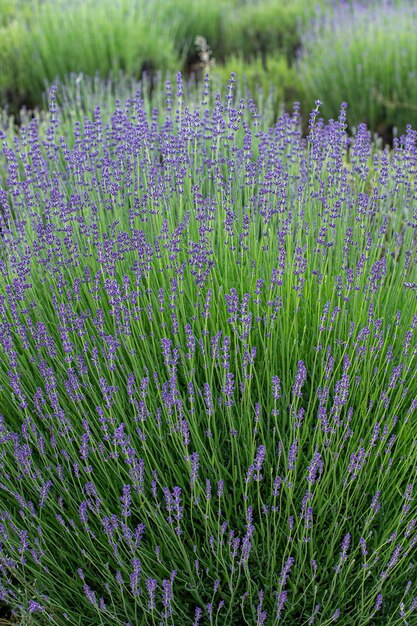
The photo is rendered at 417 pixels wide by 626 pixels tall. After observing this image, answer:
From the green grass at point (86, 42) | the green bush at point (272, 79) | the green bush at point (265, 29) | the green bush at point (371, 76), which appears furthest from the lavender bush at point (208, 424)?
the green bush at point (265, 29)

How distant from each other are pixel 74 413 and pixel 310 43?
5.59 metres

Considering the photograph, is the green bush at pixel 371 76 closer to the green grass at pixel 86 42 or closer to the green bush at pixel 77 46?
the green grass at pixel 86 42

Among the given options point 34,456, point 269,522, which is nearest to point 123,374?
point 34,456

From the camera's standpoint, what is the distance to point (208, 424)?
6.95ft

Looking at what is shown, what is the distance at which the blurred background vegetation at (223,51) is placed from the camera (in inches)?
236

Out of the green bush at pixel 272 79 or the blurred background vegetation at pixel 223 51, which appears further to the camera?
the green bush at pixel 272 79

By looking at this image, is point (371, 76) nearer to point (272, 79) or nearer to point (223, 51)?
point (272, 79)

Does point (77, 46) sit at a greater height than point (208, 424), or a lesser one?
greater

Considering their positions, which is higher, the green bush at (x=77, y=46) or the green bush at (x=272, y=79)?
the green bush at (x=77, y=46)

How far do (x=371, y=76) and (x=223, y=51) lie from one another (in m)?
2.94

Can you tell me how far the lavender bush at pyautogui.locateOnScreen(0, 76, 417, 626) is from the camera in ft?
6.68

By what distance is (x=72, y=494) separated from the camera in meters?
2.29

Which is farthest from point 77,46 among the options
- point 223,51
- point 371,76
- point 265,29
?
point 371,76

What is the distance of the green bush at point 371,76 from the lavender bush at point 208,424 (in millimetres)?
3314
